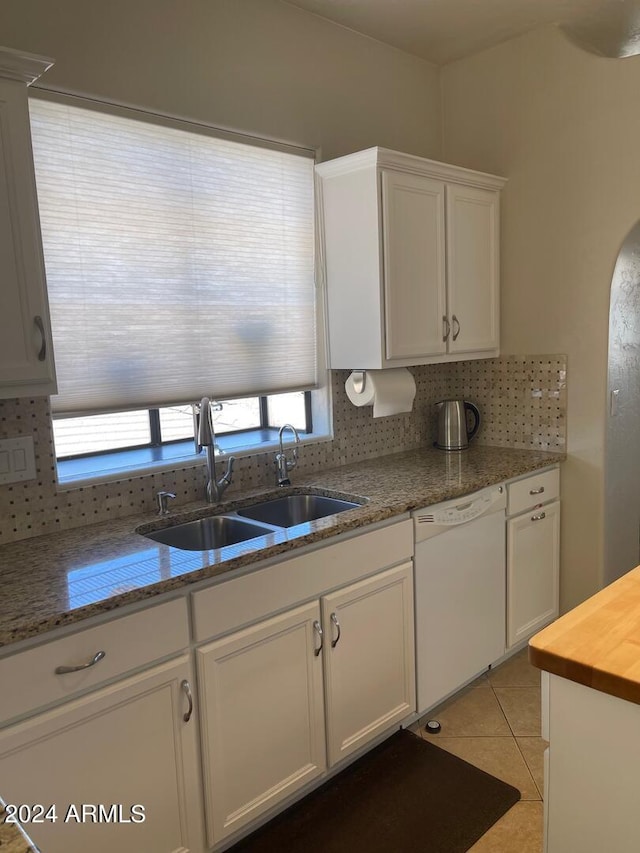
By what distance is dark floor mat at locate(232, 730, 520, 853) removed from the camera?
76.7 inches

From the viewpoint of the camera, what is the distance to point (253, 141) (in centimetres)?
258

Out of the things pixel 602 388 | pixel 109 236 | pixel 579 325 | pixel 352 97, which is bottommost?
pixel 602 388

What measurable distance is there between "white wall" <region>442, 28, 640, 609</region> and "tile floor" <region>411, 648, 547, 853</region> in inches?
25.8

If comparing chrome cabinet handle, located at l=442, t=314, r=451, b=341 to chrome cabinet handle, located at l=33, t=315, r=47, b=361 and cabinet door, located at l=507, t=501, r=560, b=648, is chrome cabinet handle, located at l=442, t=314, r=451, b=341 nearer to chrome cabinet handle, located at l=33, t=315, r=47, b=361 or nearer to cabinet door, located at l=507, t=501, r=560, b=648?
cabinet door, located at l=507, t=501, r=560, b=648

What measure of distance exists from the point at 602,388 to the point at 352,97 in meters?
1.75

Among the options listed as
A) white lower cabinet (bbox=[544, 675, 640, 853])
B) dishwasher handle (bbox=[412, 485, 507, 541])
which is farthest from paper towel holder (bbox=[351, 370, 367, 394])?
white lower cabinet (bbox=[544, 675, 640, 853])

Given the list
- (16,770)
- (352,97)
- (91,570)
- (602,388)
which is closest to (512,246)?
(602,388)

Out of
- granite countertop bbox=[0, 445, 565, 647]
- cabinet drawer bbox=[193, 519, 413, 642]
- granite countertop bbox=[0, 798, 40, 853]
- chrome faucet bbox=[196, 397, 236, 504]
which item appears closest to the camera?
granite countertop bbox=[0, 798, 40, 853]

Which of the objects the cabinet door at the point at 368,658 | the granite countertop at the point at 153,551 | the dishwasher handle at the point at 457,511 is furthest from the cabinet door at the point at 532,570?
the cabinet door at the point at 368,658

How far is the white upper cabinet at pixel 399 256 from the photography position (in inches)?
103

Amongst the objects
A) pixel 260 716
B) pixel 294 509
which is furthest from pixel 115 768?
pixel 294 509

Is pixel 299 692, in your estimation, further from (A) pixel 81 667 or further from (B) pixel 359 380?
(B) pixel 359 380

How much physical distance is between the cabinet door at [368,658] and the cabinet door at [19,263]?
3.66 ft

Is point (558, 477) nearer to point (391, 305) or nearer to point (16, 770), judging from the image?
point (391, 305)
